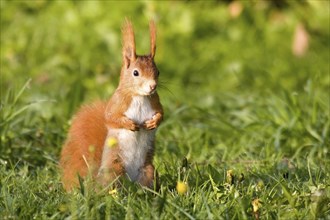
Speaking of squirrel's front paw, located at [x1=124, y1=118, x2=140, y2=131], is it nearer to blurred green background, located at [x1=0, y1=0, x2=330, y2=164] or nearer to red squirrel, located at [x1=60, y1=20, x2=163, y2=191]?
red squirrel, located at [x1=60, y1=20, x2=163, y2=191]

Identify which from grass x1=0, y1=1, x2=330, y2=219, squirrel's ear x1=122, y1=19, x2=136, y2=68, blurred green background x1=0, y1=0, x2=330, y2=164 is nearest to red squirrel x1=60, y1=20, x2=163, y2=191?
squirrel's ear x1=122, y1=19, x2=136, y2=68

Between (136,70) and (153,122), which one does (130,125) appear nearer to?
(153,122)

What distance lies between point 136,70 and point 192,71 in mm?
3961

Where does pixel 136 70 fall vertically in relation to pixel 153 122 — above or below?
above

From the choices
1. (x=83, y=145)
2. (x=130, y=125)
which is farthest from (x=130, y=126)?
(x=83, y=145)

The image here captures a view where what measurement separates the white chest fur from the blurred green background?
3.75ft

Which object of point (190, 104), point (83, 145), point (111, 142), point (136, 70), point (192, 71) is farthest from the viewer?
point (192, 71)

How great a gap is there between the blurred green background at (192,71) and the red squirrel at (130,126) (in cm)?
106

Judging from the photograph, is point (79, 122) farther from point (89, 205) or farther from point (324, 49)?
point (324, 49)

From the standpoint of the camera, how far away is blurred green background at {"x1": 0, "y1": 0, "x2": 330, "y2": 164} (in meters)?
5.48

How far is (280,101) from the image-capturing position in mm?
5801

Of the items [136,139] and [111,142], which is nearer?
[111,142]

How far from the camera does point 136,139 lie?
4.02 metres

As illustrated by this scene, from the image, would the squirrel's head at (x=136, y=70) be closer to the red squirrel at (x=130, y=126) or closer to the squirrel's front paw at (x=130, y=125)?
the red squirrel at (x=130, y=126)
